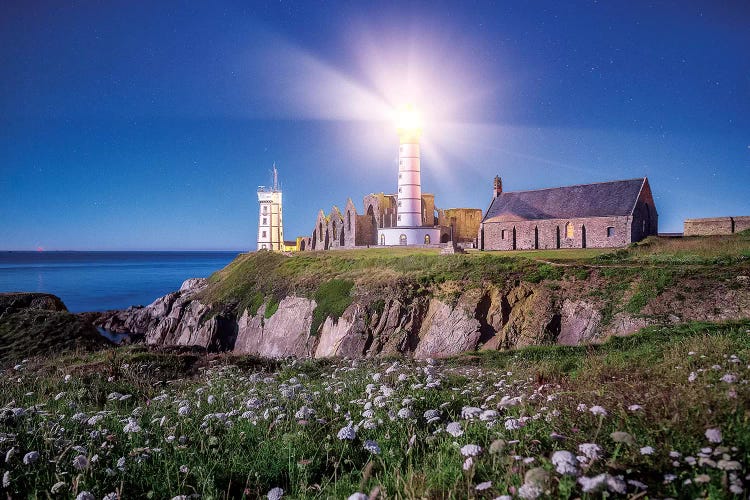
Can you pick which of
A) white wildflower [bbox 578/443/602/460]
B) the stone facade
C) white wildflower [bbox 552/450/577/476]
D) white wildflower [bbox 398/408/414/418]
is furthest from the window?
white wildflower [bbox 552/450/577/476]

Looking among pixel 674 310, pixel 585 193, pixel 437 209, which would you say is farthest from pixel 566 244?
pixel 674 310

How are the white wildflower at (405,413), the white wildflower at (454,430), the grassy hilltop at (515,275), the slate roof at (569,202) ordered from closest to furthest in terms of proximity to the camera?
the white wildflower at (454,430) → the white wildflower at (405,413) → the grassy hilltop at (515,275) → the slate roof at (569,202)

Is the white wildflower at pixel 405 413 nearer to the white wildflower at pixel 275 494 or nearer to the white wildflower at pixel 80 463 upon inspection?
the white wildflower at pixel 275 494

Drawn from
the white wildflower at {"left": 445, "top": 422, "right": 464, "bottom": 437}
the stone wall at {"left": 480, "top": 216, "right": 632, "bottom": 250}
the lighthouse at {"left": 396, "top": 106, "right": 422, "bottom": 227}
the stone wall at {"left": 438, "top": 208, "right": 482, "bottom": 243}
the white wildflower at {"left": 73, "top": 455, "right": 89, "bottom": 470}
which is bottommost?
the white wildflower at {"left": 73, "top": 455, "right": 89, "bottom": 470}

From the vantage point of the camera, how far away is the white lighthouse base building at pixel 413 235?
65250mm

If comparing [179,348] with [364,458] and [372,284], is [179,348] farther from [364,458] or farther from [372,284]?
[364,458]

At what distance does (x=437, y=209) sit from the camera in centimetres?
7319

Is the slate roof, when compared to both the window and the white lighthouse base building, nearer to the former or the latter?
the window

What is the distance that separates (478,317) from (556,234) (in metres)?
30.2

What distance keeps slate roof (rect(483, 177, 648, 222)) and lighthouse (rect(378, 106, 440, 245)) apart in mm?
11077

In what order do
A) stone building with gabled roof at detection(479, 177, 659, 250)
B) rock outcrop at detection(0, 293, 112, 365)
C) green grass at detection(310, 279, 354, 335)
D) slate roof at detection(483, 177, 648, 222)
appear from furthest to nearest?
slate roof at detection(483, 177, 648, 222) → stone building with gabled roof at detection(479, 177, 659, 250) → green grass at detection(310, 279, 354, 335) → rock outcrop at detection(0, 293, 112, 365)

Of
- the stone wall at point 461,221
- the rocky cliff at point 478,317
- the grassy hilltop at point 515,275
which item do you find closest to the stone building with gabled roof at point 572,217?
the grassy hilltop at point 515,275

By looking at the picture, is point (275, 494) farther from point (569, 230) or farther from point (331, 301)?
point (569, 230)

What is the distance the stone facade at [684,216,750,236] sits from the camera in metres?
43.2
